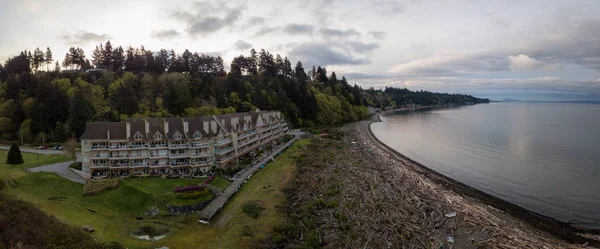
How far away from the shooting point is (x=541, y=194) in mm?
47969

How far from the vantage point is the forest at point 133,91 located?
238ft

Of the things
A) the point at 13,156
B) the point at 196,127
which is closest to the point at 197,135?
the point at 196,127

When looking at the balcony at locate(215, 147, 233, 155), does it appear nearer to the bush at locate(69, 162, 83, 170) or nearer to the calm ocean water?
the bush at locate(69, 162, 83, 170)

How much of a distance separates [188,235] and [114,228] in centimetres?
808

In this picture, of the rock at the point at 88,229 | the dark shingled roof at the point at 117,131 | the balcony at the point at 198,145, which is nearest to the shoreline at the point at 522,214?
the balcony at the point at 198,145

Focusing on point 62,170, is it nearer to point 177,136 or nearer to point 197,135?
point 177,136

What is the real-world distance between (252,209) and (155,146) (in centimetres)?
2225

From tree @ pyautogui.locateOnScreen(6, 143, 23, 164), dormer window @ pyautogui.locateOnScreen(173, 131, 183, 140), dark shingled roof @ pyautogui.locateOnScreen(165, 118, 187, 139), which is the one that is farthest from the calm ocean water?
tree @ pyautogui.locateOnScreen(6, 143, 23, 164)

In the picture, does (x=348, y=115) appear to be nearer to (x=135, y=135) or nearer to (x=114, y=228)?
(x=135, y=135)

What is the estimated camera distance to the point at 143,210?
37.3 m

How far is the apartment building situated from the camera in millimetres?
47031

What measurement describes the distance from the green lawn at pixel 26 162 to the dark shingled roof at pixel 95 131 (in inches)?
368

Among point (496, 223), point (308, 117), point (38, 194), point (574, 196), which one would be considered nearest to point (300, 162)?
point (496, 223)

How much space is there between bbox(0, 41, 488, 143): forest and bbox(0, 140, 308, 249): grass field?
1290 inches
